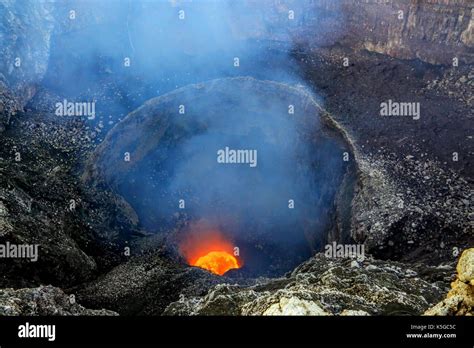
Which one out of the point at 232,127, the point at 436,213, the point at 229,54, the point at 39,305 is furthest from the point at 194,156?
the point at 39,305

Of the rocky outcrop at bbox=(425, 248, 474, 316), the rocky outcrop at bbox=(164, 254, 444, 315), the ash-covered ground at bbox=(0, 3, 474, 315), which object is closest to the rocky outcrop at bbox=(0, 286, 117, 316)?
the ash-covered ground at bbox=(0, 3, 474, 315)

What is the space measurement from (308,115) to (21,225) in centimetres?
1522

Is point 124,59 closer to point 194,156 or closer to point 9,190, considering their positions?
point 194,156

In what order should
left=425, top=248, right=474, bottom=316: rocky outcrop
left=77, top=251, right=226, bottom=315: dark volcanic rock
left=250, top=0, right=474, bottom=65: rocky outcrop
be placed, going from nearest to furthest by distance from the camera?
left=425, top=248, right=474, bottom=316: rocky outcrop < left=77, top=251, right=226, bottom=315: dark volcanic rock < left=250, top=0, right=474, bottom=65: rocky outcrop

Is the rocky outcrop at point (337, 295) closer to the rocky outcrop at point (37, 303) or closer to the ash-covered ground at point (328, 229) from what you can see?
the ash-covered ground at point (328, 229)

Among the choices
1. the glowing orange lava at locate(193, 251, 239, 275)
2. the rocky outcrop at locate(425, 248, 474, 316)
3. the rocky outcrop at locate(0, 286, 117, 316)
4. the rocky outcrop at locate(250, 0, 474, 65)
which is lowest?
the glowing orange lava at locate(193, 251, 239, 275)

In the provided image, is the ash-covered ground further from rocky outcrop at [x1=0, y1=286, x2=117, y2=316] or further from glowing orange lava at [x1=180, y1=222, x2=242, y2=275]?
glowing orange lava at [x1=180, y1=222, x2=242, y2=275]

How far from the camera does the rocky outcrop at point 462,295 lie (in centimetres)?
1096

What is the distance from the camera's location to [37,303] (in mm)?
14352

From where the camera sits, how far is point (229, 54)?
98.0ft

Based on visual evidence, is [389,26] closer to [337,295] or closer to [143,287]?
[337,295]

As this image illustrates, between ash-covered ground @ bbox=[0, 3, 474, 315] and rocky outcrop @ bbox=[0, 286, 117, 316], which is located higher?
ash-covered ground @ bbox=[0, 3, 474, 315]

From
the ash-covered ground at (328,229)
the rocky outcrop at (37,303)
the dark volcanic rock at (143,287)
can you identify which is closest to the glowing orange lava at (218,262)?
the ash-covered ground at (328,229)

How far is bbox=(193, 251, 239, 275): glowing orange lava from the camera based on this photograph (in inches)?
1244
